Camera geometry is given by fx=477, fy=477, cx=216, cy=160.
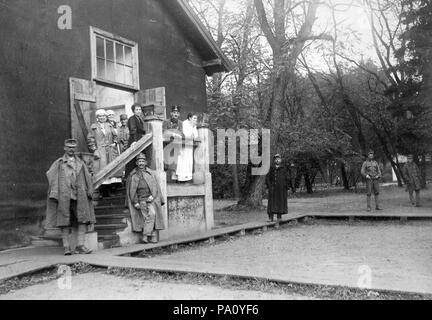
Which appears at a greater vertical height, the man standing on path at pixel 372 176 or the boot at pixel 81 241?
the man standing on path at pixel 372 176

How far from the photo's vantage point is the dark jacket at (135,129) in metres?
10.5

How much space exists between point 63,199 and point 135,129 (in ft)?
9.81

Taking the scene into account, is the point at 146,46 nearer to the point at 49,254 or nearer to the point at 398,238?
the point at 49,254

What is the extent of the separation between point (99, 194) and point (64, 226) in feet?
10.1

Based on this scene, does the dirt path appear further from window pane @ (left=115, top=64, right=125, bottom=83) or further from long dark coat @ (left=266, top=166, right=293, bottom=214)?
long dark coat @ (left=266, top=166, right=293, bottom=214)

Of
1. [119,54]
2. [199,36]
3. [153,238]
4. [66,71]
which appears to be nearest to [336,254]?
[153,238]

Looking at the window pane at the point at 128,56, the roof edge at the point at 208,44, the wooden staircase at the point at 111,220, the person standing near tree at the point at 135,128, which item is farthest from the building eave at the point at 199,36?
the wooden staircase at the point at 111,220

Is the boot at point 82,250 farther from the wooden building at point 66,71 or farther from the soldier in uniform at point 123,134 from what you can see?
the soldier in uniform at point 123,134

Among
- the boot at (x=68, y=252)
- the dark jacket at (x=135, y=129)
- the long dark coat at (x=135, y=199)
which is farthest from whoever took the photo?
the dark jacket at (x=135, y=129)

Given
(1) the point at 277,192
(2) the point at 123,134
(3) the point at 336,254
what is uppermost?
(2) the point at 123,134

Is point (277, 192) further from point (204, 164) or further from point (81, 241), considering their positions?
point (81, 241)

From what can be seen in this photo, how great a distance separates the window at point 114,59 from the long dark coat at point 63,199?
147 inches

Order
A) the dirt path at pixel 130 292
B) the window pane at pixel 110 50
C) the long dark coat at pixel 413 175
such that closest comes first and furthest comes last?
the dirt path at pixel 130 292 < the window pane at pixel 110 50 < the long dark coat at pixel 413 175

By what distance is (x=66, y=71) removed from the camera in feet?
34.6
